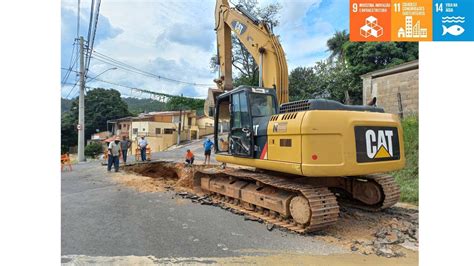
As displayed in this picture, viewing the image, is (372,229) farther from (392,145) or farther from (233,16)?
(233,16)

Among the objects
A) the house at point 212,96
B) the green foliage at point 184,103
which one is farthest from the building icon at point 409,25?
the green foliage at point 184,103

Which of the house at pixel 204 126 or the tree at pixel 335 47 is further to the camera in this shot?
the house at pixel 204 126

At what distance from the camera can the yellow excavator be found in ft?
13.0

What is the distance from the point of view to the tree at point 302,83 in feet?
65.9

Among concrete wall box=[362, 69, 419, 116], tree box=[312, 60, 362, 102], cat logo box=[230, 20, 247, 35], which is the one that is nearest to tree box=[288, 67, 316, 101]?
tree box=[312, 60, 362, 102]

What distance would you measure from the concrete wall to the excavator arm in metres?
5.85

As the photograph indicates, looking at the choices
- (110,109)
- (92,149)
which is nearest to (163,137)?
(92,149)

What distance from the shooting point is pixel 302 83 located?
2162cm

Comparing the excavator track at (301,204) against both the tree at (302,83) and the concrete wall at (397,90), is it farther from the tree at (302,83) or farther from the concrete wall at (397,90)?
the tree at (302,83)

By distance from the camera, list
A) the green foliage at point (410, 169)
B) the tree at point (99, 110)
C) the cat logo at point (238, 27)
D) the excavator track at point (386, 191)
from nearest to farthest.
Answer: the excavator track at point (386, 191) < the green foliage at point (410, 169) < the cat logo at point (238, 27) < the tree at point (99, 110)

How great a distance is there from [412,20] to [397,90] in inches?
277

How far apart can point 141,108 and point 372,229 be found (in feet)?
180
